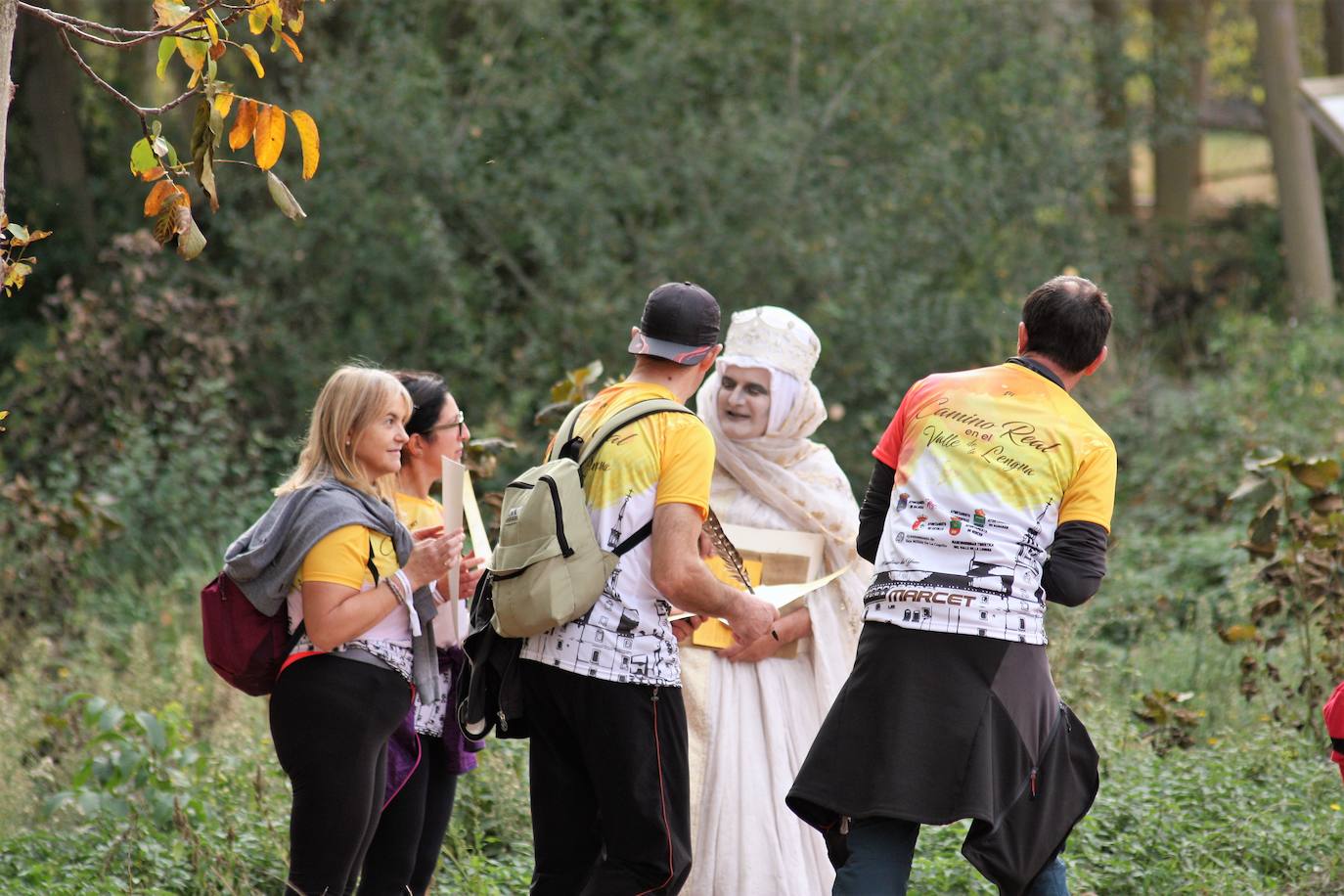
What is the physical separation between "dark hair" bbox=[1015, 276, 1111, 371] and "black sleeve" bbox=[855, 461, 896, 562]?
44cm

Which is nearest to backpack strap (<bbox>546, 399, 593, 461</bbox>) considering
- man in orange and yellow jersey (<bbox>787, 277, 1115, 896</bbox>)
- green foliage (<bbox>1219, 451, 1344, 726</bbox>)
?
man in orange and yellow jersey (<bbox>787, 277, 1115, 896</bbox>)

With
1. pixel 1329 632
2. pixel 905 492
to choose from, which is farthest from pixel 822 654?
pixel 1329 632

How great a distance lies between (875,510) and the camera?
11.8ft

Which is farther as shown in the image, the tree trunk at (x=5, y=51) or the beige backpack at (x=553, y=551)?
the beige backpack at (x=553, y=551)

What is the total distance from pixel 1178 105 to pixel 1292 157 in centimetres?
177

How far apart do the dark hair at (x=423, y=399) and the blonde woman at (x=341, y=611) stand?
1.28ft

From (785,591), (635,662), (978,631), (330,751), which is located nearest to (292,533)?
(330,751)

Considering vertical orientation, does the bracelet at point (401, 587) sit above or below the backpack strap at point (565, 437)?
below

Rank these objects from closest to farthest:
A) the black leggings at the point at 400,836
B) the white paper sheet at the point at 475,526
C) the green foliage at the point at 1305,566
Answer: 1. the black leggings at the point at 400,836
2. the white paper sheet at the point at 475,526
3. the green foliage at the point at 1305,566

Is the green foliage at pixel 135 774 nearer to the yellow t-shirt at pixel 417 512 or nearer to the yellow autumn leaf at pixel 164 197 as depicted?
the yellow t-shirt at pixel 417 512

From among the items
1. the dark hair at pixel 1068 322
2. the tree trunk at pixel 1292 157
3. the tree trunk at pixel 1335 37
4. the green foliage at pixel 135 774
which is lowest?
the green foliage at pixel 135 774

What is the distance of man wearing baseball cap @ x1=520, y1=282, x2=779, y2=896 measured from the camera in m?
3.42

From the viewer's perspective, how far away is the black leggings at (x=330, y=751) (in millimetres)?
3568

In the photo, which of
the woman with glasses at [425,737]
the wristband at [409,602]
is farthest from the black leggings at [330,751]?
the woman with glasses at [425,737]
